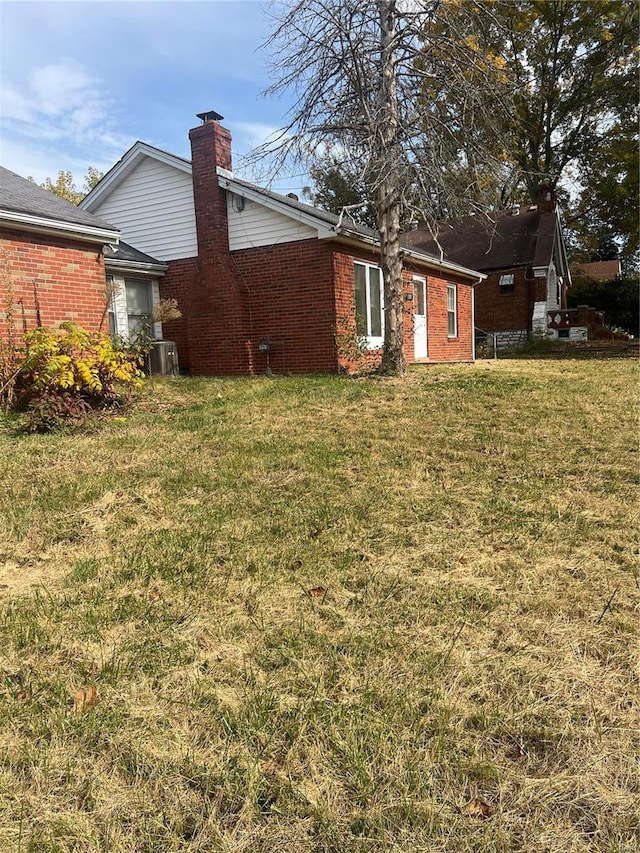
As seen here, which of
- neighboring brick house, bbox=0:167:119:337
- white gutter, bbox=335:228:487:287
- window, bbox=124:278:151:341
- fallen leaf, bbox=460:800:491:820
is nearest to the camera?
fallen leaf, bbox=460:800:491:820

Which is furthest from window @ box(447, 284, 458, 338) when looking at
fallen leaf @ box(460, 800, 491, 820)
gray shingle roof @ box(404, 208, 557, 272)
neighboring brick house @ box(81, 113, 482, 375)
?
fallen leaf @ box(460, 800, 491, 820)

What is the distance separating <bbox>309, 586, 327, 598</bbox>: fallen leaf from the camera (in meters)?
2.84

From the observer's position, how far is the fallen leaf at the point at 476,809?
1.61m

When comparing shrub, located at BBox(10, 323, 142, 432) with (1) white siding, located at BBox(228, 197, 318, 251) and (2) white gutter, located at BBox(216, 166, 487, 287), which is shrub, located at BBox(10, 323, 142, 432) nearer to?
(2) white gutter, located at BBox(216, 166, 487, 287)

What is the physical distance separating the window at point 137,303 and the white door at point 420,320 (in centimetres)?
696

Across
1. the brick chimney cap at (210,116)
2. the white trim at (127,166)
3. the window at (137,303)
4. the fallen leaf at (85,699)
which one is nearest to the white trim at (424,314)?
the brick chimney cap at (210,116)

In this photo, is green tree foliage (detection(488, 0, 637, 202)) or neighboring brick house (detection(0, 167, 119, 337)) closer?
neighboring brick house (detection(0, 167, 119, 337))

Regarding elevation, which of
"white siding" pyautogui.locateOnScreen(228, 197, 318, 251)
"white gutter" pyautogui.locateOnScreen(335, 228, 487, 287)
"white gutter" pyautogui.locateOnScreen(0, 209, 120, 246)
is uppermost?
"white siding" pyautogui.locateOnScreen(228, 197, 318, 251)

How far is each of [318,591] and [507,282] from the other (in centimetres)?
2298

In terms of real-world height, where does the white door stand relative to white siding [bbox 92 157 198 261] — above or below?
below

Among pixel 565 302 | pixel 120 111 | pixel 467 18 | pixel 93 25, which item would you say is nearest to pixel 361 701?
pixel 93 25

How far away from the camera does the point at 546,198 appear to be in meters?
24.9

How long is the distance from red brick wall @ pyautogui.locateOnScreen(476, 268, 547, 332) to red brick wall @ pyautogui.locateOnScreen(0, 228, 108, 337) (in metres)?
18.3

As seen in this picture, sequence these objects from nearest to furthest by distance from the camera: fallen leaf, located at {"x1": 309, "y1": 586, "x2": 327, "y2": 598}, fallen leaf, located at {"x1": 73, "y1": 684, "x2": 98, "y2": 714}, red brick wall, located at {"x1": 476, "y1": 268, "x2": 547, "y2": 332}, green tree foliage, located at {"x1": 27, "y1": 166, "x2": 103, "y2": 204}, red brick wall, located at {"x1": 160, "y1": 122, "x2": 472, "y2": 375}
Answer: fallen leaf, located at {"x1": 73, "y1": 684, "x2": 98, "y2": 714}
fallen leaf, located at {"x1": 309, "y1": 586, "x2": 327, "y2": 598}
red brick wall, located at {"x1": 160, "y1": 122, "x2": 472, "y2": 375}
red brick wall, located at {"x1": 476, "y1": 268, "x2": 547, "y2": 332}
green tree foliage, located at {"x1": 27, "y1": 166, "x2": 103, "y2": 204}
